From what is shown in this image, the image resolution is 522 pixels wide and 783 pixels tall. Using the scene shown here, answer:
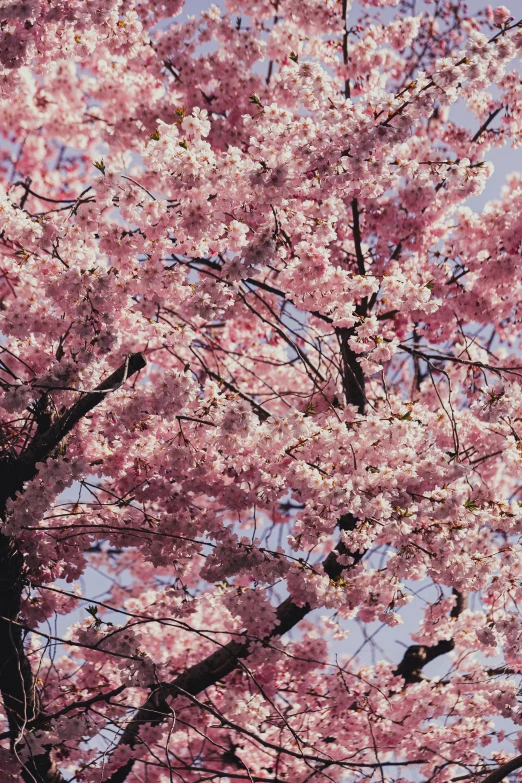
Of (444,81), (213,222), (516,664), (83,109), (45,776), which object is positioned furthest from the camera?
(83,109)

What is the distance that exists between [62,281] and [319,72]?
2.75 m

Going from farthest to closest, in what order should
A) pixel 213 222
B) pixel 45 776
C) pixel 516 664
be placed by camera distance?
1. pixel 516 664
2. pixel 45 776
3. pixel 213 222

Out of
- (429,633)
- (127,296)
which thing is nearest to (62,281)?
(127,296)

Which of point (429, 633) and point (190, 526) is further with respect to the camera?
point (429, 633)

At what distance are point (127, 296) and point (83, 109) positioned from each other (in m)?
7.64

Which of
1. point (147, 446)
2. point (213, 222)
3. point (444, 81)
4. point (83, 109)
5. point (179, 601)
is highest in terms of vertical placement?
point (83, 109)

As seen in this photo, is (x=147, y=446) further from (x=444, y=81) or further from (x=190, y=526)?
(x=444, y=81)

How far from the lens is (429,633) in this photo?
8281mm

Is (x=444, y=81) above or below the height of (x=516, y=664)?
above

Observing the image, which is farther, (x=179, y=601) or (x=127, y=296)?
(x=179, y=601)

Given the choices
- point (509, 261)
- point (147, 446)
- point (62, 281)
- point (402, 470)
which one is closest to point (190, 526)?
point (147, 446)

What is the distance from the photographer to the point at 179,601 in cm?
702

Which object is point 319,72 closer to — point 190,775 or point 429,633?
point 429,633

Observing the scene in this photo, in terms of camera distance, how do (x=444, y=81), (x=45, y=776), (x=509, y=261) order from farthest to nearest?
(x=509, y=261) → (x=45, y=776) → (x=444, y=81)
